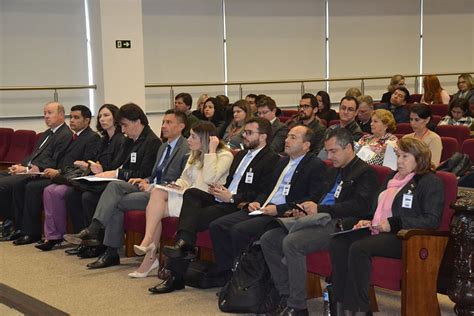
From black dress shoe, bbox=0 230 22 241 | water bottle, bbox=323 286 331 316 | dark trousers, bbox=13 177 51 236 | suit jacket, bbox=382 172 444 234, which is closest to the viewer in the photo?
suit jacket, bbox=382 172 444 234

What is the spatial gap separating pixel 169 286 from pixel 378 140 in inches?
80.9

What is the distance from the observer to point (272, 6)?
13.9 m

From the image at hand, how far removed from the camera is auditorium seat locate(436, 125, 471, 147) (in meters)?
7.31

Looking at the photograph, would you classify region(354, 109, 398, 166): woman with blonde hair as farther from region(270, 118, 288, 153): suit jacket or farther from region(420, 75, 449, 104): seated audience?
region(420, 75, 449, 104): seated audience

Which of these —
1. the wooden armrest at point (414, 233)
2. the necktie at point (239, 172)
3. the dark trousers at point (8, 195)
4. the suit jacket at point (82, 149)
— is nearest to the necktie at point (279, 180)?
the necktie at point (239, 172)

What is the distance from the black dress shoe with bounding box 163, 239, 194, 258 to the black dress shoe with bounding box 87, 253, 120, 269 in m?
1.07

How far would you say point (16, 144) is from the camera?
8.91 metres

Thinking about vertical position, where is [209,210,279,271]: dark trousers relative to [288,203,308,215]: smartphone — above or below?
below

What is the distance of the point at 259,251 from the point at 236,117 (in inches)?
110

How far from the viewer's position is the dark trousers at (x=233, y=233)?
17.1 ft

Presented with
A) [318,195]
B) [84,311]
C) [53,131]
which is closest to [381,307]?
[318,195]

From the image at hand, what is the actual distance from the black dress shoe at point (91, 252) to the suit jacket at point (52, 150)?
1132 millimetres

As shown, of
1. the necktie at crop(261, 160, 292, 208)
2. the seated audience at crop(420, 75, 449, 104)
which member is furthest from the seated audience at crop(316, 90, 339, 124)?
the necktie at crop(261, 160, 292, 208)

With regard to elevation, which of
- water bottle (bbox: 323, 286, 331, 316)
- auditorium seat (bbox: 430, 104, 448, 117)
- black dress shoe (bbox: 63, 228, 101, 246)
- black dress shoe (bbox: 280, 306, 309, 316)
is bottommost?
black dress shoe (bbox: 280, 306, 309, 316)
